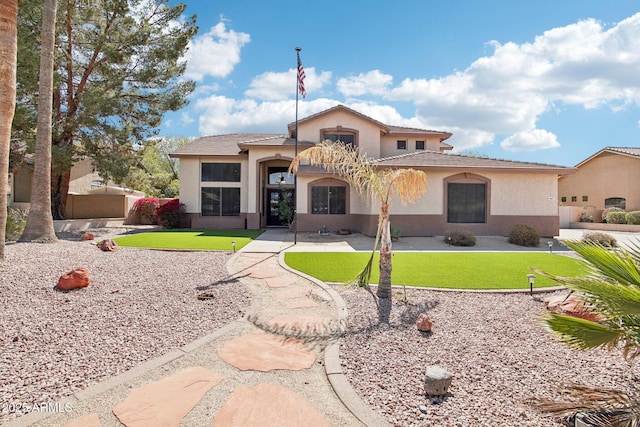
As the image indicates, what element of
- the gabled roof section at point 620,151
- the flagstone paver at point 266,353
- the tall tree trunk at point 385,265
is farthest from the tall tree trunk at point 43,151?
the gabled roof section at point 620,151

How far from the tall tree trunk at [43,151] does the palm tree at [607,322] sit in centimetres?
1496

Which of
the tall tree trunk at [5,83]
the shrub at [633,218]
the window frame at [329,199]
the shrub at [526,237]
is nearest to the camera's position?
the tall tree trunk at [5,83]

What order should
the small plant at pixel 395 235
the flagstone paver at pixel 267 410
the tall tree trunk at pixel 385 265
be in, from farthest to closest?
the small plant at pixel 395 235, the tall tree trunk at pixel 385 265, the flagstone paver at pixel 267 410

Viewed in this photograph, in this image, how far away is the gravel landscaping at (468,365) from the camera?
3.29m

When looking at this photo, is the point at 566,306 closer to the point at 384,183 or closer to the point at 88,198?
the point at 384,183

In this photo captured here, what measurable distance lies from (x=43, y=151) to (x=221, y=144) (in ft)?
44.2

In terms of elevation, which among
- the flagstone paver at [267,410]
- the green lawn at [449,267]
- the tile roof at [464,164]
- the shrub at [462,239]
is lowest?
the flagstone paver at [267,410]

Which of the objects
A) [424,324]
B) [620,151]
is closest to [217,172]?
[424,324]

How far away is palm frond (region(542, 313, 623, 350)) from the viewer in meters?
2.65

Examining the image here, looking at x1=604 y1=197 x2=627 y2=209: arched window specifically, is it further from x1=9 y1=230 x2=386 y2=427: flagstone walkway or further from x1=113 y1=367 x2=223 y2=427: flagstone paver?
x1=113 y1=367 x2=223 y2=427: flagstone paver

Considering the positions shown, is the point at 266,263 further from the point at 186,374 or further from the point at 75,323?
the point at 186,374

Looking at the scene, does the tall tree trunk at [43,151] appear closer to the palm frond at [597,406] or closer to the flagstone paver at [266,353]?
the flagstone paver at [266,353]

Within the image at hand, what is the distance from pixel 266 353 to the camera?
452 centimetres

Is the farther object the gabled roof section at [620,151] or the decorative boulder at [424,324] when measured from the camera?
the gabled roof section at [620,151]
